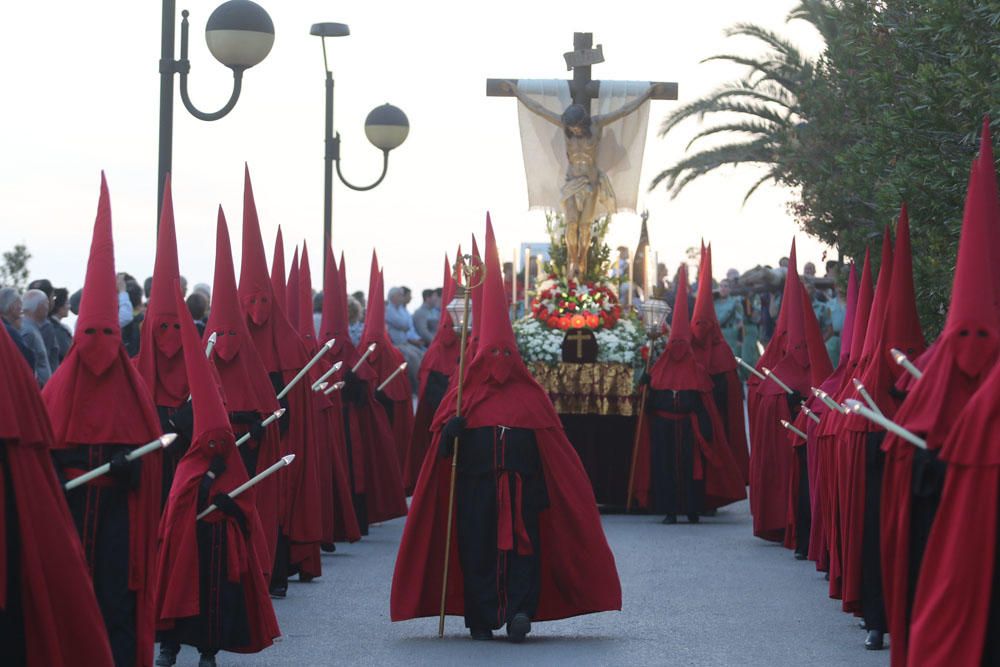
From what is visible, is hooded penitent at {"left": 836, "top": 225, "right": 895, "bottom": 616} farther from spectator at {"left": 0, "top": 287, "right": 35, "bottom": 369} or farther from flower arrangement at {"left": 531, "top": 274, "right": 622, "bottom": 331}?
flower arrangement at {"left": 531, "top": 274, "right": 622, "bottom": 331}

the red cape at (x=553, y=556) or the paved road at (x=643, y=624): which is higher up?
the red cape at (x=553, y=556)

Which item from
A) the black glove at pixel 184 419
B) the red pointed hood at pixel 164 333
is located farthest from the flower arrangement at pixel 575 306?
the black glove at pixel 184 419

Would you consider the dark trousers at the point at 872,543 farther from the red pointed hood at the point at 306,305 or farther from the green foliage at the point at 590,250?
the green foliage at the point at 590,250

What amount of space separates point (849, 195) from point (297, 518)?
34.8 feet

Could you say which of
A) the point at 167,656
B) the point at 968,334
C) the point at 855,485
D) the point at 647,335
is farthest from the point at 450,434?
the point at 647,335

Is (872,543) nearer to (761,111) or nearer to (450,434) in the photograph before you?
(450,434)

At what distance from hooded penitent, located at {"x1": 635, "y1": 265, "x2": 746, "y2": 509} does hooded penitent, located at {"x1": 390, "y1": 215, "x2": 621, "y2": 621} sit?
703 centimetres

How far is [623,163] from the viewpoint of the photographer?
23.2m

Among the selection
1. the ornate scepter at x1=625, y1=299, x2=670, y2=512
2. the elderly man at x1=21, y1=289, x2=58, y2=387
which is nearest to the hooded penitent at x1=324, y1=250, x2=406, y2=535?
the ornate scepter at x1=625, y1=299, x2=670, y2=512

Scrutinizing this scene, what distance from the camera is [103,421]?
939 cm

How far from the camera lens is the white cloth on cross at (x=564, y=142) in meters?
22.9

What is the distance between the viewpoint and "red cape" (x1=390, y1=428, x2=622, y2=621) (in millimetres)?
11750

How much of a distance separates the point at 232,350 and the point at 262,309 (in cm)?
147

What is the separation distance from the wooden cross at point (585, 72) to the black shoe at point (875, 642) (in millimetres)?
12020
